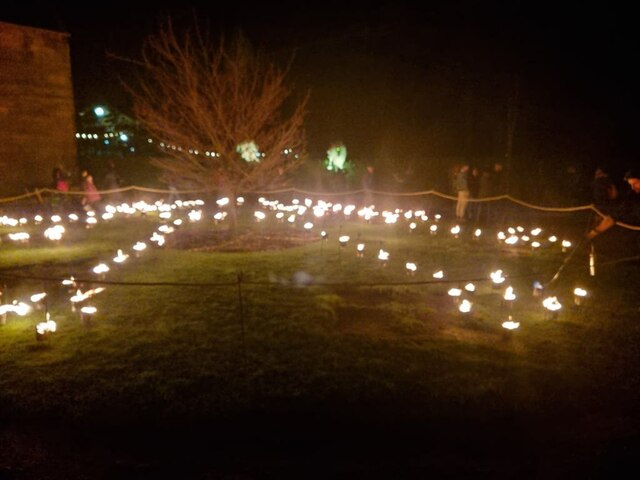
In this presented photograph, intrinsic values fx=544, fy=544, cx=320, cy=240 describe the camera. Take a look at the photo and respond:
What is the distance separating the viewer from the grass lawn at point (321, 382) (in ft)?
14.2

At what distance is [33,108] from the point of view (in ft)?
63.2

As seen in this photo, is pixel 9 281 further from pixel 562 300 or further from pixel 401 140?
pixel 401 140

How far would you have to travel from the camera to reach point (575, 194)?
2103 centimetres

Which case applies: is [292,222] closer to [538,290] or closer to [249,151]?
[249,151]

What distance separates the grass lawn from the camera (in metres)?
4.32

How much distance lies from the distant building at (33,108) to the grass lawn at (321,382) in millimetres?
10836

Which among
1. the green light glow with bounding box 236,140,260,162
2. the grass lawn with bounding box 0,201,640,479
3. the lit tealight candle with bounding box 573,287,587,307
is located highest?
the green light glow with bounding box 236,140,260,162

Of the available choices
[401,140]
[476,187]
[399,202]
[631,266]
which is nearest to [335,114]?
[401,140]

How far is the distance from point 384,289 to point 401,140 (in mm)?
18584

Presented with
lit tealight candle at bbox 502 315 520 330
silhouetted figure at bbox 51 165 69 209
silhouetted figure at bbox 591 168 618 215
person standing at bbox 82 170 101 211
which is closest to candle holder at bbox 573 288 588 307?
lit tealight candle at bbox 502 315 520 330

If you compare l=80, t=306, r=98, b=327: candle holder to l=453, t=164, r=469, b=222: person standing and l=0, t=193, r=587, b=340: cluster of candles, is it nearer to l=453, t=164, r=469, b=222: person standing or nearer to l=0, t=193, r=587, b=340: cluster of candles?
l=0, t=193, r=587, b=340: cluster of candles

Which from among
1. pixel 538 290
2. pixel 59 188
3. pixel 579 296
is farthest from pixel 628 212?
pixel 59 188

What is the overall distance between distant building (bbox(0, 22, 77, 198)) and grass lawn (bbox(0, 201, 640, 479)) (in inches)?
427

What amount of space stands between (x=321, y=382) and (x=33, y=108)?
18.1m
